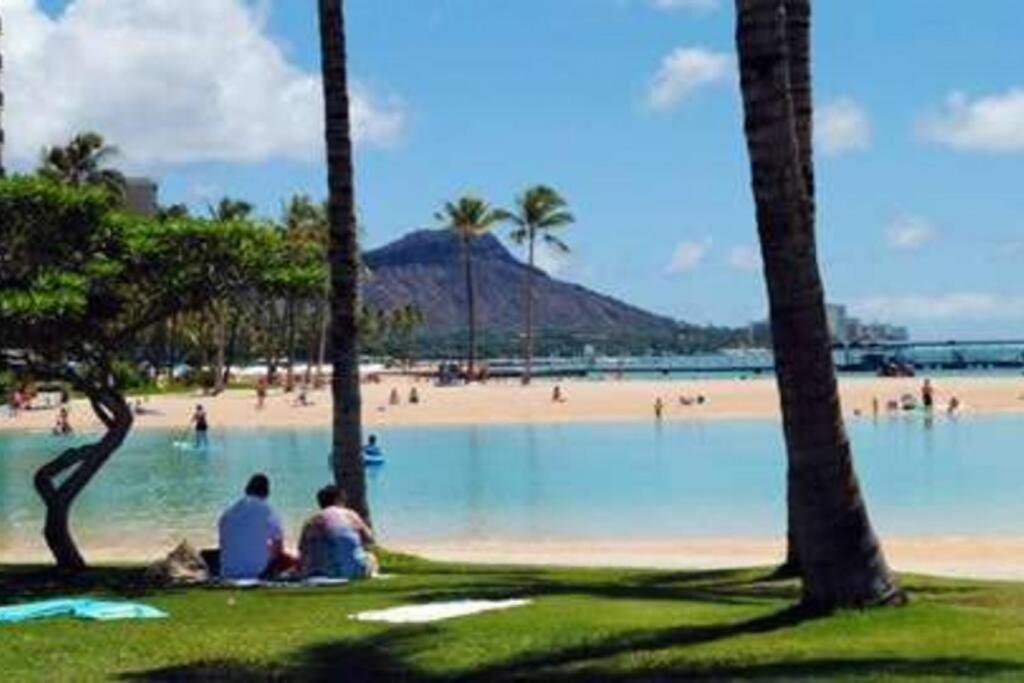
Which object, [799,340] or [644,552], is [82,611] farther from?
[644,552]

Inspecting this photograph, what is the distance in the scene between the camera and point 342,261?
799 inches

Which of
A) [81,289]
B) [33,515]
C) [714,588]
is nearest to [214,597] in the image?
[81,289]

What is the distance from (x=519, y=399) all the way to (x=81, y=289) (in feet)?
241

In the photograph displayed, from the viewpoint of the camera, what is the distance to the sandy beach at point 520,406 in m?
77.4

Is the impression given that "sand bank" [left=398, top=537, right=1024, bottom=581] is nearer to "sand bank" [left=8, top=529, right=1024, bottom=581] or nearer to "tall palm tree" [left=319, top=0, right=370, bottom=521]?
"sand bank" [left=8, top=529, right=1024, bottom=581]

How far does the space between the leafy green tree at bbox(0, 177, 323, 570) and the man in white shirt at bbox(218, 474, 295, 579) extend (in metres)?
2.37

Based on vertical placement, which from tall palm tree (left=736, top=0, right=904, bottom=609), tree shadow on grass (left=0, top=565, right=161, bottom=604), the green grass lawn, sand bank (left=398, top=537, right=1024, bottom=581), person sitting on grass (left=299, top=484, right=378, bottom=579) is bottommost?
sand bank (left=398, top=537, right=1024, bottom=581)

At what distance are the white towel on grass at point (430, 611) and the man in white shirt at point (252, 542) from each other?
2.95m

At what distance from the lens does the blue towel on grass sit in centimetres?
1395

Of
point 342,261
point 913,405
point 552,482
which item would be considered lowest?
point 552,482

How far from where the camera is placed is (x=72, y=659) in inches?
466

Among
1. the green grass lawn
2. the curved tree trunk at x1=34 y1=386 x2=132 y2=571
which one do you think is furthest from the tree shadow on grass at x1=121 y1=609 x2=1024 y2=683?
the curved tree trunk at x1=34 y1=386 x2=132 y2=571

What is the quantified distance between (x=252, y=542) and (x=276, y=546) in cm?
23

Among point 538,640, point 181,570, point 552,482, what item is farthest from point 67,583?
point 552,482
